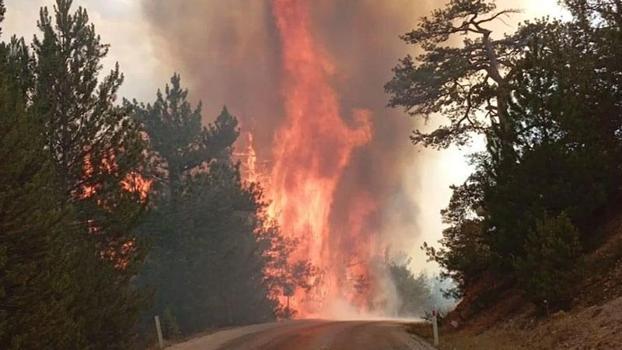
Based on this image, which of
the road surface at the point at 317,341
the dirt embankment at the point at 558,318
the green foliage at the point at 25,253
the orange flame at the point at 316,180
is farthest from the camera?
the orange flame at the point at 316,180

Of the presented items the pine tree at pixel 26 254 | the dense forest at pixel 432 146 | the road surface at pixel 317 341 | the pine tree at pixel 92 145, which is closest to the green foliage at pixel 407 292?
the dense forest at pixel 432 146

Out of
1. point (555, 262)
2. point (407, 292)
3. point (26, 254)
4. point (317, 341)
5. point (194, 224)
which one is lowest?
point (407, 292)

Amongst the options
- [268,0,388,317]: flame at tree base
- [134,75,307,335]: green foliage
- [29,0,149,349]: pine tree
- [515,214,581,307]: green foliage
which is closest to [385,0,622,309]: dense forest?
[515,214,581,307]: green foliage

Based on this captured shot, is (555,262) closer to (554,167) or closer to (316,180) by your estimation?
(554,167)

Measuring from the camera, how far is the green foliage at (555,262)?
13852mm

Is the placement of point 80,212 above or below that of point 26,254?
above

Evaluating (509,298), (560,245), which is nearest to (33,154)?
(560,245)

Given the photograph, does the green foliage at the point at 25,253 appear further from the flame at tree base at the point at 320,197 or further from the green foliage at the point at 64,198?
the flame at tree base at the point at 320,197

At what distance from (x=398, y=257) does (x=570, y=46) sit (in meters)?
81.5

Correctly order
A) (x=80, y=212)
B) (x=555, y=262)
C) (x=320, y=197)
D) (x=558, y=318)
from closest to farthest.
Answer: (x=558, y=318), (x=555, y=262), (x=80, y=212), (x=320, y=197)

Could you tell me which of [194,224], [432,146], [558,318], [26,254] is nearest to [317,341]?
[558,318]

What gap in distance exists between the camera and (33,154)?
47.9ft

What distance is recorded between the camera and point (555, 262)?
14.0 metres

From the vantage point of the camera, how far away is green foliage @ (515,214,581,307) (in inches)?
545
